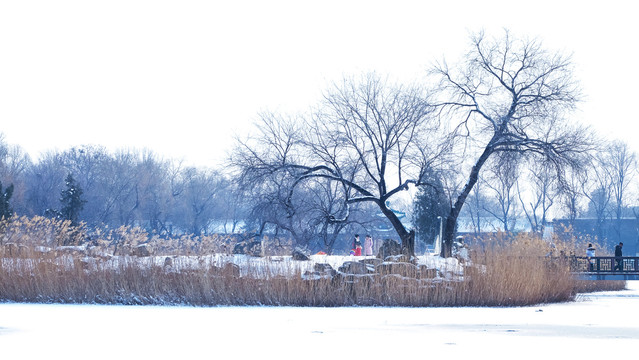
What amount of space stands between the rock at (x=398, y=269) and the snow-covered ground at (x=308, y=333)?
1303mm

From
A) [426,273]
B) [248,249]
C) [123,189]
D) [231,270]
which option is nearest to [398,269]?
[426,273]

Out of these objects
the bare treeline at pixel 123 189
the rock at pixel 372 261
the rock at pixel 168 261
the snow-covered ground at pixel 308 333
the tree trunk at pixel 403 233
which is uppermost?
the bare treeline at pixel 123 189

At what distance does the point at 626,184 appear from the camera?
6956 centimetres

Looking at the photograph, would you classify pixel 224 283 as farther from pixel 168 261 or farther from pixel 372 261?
pixel 372 261

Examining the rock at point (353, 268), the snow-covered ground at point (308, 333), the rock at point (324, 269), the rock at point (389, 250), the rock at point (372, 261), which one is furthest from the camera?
the rock at point (389, 250)

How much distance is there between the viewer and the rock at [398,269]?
16891mm

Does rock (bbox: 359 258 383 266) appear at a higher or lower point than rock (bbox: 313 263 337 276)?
higher

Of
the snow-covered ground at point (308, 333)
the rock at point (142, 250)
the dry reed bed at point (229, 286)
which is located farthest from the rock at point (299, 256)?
the rock at point (142, 250)

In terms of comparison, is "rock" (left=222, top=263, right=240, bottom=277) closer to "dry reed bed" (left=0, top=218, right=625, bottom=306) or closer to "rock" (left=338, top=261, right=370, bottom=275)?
"dry reed bed" (left=0, top=218, right=625, bottom=306)

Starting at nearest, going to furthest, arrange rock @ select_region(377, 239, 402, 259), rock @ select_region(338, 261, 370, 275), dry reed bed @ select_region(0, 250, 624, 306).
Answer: dry reed bed @ select_region(0, 250, 624, 306), rock @ select_region(338, 261, 370, 275), rock @ select_region(377, 239, 402, 259)

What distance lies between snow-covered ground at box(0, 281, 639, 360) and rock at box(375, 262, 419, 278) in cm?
130

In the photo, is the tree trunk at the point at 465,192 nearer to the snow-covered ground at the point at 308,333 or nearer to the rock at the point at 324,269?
the rock at the point at 324,269

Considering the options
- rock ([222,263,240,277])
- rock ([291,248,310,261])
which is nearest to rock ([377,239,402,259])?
rock ([291,248,310,261])

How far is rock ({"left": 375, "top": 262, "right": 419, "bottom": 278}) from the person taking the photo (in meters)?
16.9
